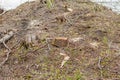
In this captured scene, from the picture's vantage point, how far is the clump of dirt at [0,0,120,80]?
4102 mm

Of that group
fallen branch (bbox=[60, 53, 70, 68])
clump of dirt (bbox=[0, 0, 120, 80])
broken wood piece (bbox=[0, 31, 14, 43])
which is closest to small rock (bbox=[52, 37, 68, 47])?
clump of dirt (bbox=[0, 0, 120, 80])

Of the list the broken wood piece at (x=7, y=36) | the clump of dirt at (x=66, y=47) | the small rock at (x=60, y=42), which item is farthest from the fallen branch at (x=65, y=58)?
the broken wood piece at (x=7, y=36)

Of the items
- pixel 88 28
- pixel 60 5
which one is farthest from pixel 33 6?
pixel 88 28

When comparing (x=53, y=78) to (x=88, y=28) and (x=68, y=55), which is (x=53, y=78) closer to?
(x=68, y=55)

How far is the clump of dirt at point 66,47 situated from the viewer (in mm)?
4102

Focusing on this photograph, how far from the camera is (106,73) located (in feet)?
13.2

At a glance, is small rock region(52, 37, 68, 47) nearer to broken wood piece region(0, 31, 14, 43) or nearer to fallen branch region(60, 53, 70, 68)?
fallen branch region(60, 53, 70, 68)

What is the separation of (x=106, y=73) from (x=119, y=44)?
809 mm

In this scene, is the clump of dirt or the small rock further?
the small rock

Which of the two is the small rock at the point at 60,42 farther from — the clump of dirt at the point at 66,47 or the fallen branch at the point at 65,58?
the fallen branch at the point at 65,58

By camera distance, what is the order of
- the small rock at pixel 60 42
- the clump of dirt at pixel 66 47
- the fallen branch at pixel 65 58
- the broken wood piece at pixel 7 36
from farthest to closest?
the broken wood piece at pixel 7 36
the small rock at pixel 60 42
the fallen branch at pixel 65 58
the clump of dirt at pixel 66 47

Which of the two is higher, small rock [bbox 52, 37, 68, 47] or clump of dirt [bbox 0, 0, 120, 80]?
small rock [bbox 52, 37, 68, 47]

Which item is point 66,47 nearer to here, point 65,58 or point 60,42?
point 60,42

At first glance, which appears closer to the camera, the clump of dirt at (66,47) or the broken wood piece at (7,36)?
the clump of dirt at (66,47)
